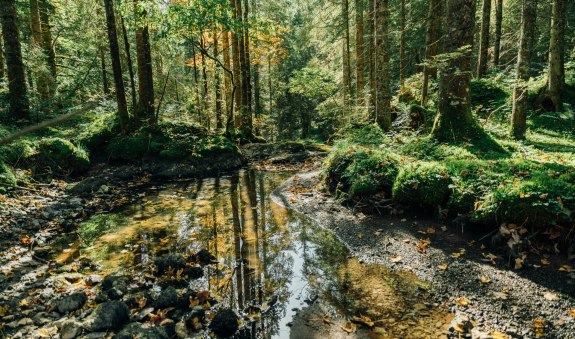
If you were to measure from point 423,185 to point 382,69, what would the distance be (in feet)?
24.7

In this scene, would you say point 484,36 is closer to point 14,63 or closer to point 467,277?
point 467,277

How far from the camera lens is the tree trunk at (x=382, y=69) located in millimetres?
12070

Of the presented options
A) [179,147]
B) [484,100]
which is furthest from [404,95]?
[179,147]

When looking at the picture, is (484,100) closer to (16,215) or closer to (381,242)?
(381,242)

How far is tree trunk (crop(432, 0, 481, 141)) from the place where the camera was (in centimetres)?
809

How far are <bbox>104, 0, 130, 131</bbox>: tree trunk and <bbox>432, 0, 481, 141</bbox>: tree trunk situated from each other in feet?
35.6

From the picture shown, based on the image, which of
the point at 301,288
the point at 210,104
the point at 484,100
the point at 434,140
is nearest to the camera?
the point at 301,288

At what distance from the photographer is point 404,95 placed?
15.0m

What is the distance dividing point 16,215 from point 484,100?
55.6 ft

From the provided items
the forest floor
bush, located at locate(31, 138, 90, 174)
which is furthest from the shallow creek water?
bush, located at locate(31, 138, 90, 174)

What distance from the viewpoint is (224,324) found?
387cm

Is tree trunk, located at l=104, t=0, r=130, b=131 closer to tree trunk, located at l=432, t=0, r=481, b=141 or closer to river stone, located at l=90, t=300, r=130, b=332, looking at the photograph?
river stone, located at l=90, t=300, r=130, b=332

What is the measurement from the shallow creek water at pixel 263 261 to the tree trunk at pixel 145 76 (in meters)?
5.67

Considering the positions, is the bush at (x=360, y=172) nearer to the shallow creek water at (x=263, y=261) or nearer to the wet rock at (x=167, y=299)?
the shallow creek water at (x=263, y=261)
